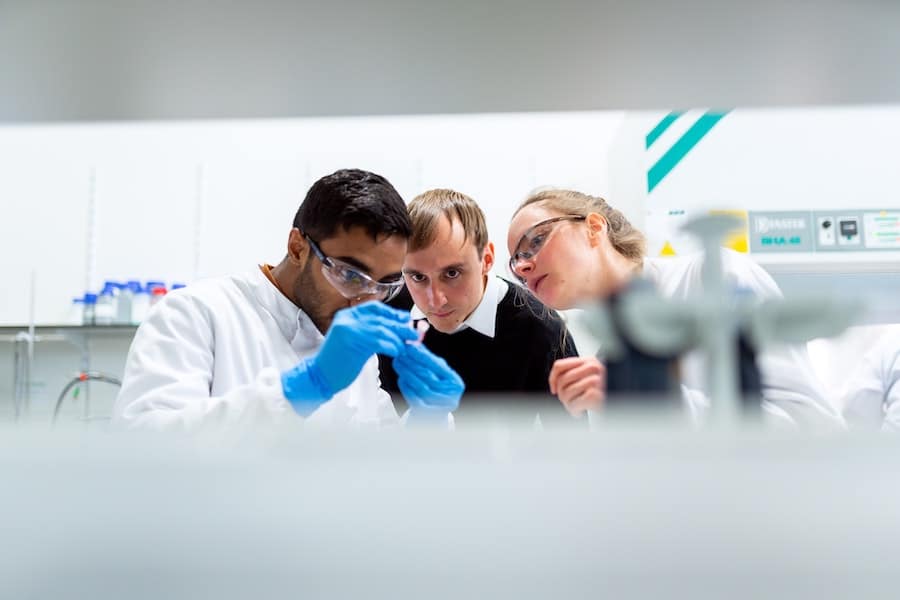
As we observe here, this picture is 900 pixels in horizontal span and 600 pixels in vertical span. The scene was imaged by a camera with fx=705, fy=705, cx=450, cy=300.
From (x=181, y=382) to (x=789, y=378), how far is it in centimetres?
109

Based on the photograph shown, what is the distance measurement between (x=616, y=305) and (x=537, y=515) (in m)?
0.21

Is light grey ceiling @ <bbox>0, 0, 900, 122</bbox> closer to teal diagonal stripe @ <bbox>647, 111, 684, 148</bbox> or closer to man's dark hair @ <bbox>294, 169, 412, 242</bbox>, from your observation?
man's dark hair @ <bbox>294, 169, 412, 242</bbox>

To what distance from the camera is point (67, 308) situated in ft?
11.1

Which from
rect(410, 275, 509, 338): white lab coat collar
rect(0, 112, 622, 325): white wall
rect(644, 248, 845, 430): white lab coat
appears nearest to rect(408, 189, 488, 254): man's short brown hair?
rect(410, 275, 509, 338): white lab coat collar

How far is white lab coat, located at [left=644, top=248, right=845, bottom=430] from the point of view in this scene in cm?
52

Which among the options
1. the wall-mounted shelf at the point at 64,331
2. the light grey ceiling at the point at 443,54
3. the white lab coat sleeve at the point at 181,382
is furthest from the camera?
the wall-mounted shelf at the point at 64,331

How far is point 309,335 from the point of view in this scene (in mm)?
1664

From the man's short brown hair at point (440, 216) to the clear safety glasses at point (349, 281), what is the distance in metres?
0.34

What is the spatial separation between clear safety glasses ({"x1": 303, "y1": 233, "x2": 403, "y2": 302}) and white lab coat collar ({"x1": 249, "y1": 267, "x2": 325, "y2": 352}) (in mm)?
139

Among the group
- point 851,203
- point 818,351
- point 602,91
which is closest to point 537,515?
point 818,351

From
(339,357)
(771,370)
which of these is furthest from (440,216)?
(771,370)

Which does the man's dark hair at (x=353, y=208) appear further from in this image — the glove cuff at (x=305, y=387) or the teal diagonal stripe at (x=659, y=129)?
the teal diagonal stripe at (x=659, y=129)

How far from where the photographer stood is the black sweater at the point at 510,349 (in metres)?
2.05

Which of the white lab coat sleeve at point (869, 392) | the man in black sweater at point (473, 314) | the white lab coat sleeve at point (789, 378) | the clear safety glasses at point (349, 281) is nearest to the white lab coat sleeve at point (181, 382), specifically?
the clear safety glasses at point (349, 281)
